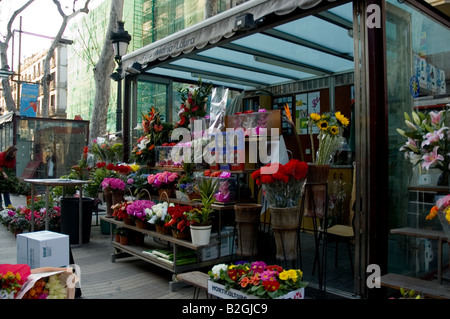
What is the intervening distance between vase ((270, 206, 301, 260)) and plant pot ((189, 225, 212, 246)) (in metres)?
0.94

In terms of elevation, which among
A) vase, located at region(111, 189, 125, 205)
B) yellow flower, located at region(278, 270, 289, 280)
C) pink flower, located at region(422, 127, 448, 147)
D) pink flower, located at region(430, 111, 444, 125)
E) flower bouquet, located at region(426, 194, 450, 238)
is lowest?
yellow flower, located at region(278, 270, 289, 280)

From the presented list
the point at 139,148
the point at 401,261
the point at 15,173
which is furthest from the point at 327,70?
the point at 15,173

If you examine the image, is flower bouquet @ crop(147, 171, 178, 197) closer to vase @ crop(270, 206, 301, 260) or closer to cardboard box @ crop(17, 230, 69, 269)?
vase @ crop(270, 206, 301, 260)

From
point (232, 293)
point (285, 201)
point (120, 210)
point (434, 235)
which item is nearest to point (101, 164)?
point (120, 210)

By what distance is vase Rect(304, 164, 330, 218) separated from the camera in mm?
3721

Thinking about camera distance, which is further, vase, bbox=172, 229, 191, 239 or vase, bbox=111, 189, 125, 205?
vase, bbox=111, 189, 125, 205

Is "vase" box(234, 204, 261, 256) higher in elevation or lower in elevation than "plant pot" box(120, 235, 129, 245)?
higher

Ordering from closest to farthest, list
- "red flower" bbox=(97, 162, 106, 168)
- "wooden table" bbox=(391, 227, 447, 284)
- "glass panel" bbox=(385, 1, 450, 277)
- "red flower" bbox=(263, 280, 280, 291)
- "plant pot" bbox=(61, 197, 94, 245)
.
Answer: "red flower" bbox=(263, 280, 280, 291)
"wooden table" bbox=(391, 227, 447, 284)
"glass panel" bbox=(385, 1, 450, 277)
"plant pot" bbox=(61, 197, 94, 245)
"red flower" bbox=(97, 162, 106, 168)

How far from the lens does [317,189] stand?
3732mm

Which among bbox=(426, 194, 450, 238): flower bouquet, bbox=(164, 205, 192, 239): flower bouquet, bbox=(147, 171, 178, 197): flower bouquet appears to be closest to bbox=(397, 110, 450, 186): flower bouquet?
bbox=(426, 194, 450, 238): flower bouquet

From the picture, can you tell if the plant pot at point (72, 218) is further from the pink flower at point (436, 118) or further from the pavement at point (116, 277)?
the pink flower at point (436, 118)

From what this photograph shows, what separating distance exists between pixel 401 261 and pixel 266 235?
145 centimetres

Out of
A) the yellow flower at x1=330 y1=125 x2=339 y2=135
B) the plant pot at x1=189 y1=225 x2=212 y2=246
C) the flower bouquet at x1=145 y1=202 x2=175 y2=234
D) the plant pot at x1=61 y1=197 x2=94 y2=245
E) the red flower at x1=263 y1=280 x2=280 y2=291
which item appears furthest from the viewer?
the plant pot at x1=61 y1=197 x2=94 y2=245

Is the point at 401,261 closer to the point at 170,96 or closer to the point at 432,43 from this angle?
the point at 432,43
